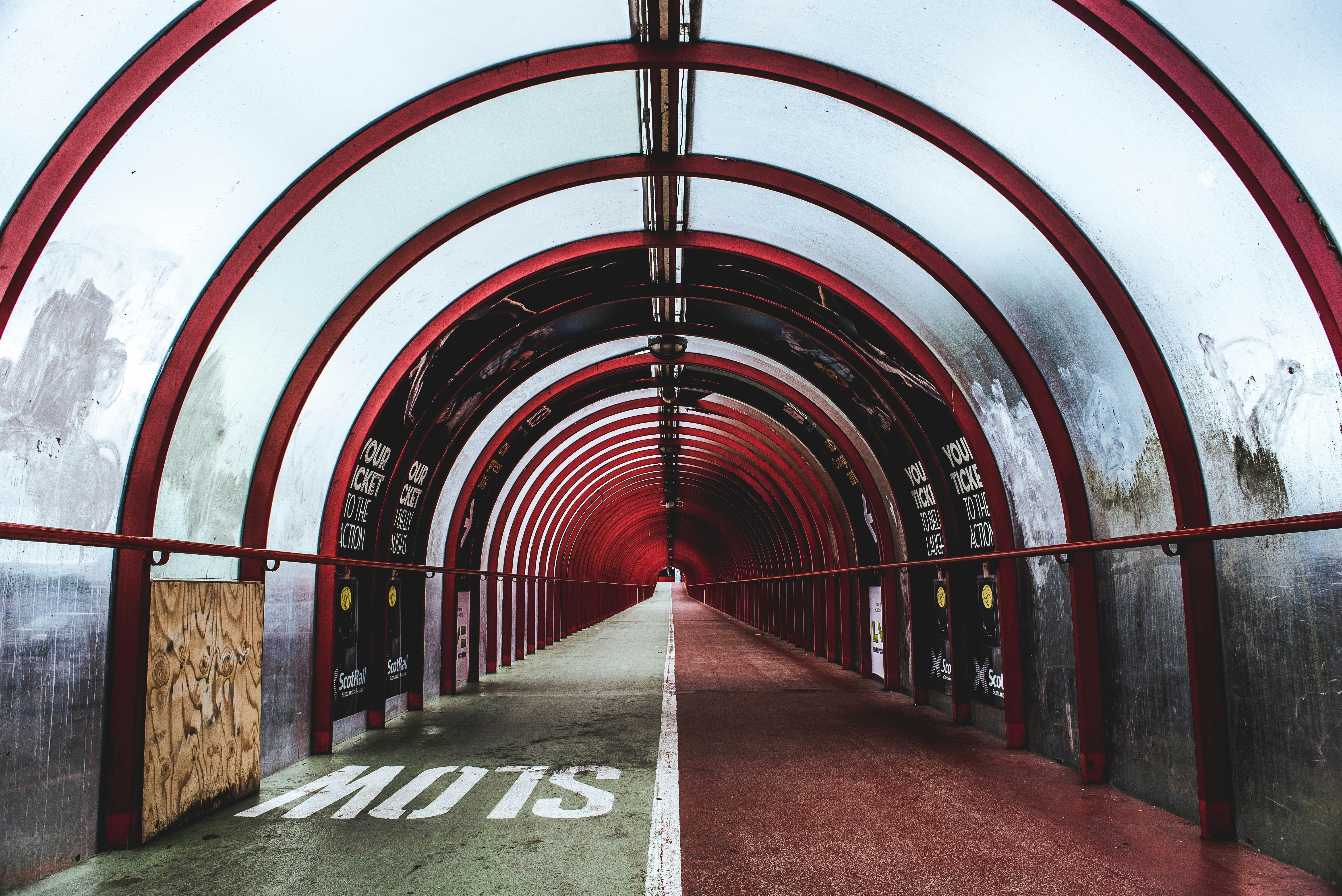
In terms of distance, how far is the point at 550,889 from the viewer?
471 cm

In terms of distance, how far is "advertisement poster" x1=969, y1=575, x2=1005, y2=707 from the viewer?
9188 mm

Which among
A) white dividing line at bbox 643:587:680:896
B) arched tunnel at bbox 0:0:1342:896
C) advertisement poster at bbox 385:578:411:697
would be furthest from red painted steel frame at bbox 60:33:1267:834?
advertisement poster at bbox 385:578:411:697

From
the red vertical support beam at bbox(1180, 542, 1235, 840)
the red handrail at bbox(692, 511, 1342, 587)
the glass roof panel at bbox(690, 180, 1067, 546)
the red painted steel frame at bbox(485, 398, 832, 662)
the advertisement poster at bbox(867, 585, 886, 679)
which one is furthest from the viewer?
the red painted steel frame at bbox(485, 398, 832, 662)

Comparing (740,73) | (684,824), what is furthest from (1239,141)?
(684,824)

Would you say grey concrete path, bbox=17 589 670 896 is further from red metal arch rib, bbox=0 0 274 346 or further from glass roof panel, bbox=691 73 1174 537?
glass roof panel, bbox=691 73 1174 537

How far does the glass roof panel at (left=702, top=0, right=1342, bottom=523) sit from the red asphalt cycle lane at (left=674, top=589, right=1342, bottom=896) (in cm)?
229

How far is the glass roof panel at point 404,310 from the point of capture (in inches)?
336

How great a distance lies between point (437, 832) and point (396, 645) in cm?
562

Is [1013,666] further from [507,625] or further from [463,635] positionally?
[507,625]

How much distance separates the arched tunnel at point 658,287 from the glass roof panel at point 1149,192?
0.10 feet

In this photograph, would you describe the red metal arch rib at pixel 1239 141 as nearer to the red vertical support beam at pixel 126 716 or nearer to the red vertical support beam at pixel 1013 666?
the red vertical support beam at pixel 1013 666

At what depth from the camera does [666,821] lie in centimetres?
604

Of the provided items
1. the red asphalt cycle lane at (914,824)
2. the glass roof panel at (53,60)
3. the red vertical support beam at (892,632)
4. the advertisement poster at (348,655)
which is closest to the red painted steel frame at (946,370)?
the red asphalt cycle lane at (914,824)

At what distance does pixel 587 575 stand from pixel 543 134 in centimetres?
2694
